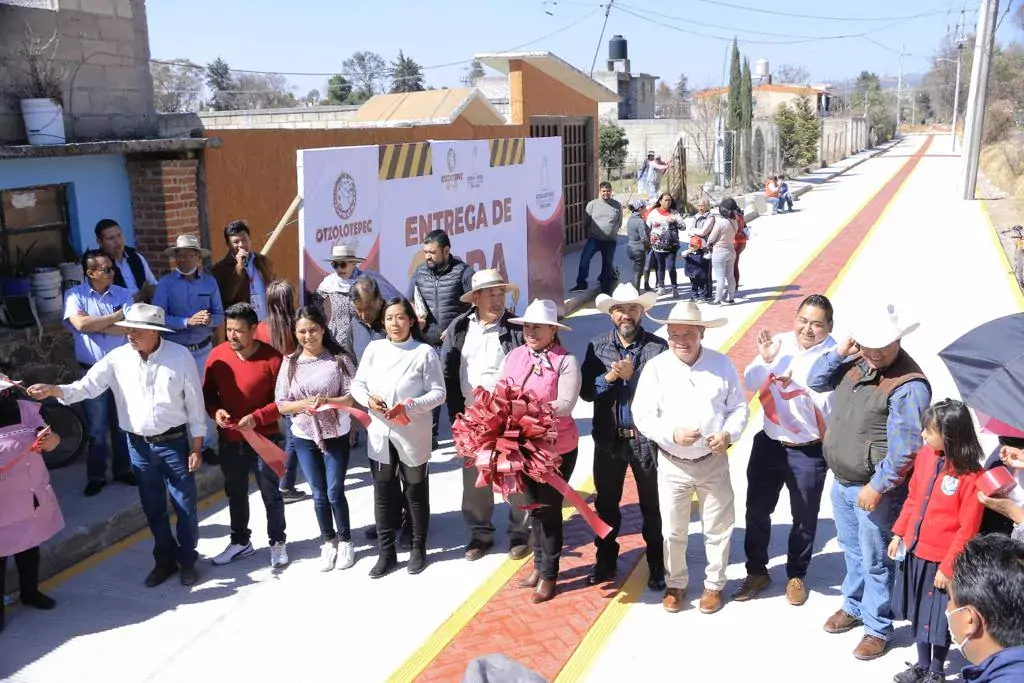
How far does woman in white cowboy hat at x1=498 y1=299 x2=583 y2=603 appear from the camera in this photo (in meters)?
5.39

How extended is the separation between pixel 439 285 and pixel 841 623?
394 cm

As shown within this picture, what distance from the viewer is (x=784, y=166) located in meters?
44.8

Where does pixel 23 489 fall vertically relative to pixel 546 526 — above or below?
above

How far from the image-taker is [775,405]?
206 inches

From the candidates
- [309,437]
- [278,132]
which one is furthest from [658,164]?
[309,437]

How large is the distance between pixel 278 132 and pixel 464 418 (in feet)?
18.2

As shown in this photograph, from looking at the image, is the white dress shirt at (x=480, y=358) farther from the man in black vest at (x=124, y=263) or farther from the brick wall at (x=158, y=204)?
the brick wall at (x=158, y=204)

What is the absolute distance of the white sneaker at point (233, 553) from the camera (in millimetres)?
6052

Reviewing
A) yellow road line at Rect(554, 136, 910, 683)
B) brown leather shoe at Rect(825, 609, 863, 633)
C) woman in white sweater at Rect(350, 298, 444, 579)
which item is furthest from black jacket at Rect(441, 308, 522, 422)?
brown leather shoe at Rect(825, 609, 863, 633)

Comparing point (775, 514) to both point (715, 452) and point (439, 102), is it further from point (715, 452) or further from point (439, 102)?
point (439, 102)

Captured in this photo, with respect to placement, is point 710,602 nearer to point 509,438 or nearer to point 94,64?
point 509,438

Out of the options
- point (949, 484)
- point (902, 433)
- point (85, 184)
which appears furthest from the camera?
point (85, 184)

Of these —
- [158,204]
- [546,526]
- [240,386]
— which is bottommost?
[546,526]

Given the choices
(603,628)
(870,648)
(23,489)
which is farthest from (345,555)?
(870,648)
